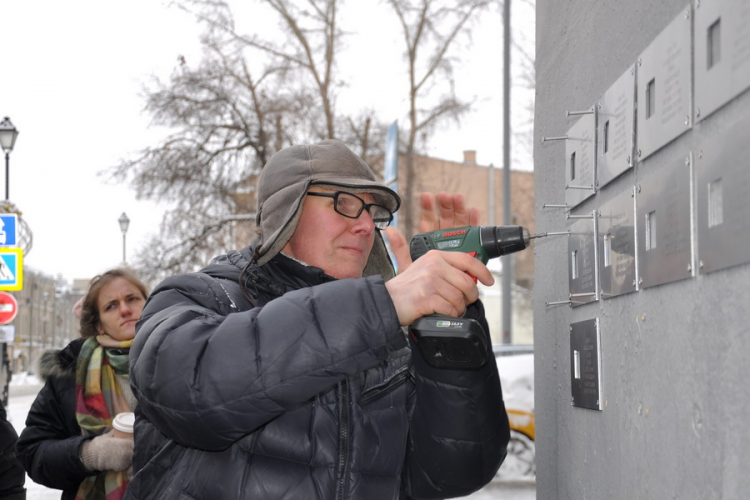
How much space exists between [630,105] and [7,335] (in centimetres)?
1302

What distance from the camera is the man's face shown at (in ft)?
8.77

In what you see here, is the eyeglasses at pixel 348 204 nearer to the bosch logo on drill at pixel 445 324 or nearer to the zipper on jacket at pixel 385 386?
the zipper on jacket at pixel 385 386

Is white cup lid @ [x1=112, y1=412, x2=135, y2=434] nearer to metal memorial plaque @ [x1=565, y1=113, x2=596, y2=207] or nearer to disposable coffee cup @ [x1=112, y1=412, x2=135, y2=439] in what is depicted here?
disposable coffee cup @ [x1=112, y1=412, x2=135, y2=439]

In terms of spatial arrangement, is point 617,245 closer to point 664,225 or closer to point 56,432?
point 664,225

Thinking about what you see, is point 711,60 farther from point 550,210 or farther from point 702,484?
point 550,210

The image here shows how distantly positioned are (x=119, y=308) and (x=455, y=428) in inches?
109

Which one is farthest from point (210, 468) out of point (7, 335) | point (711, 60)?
point (7, 335)

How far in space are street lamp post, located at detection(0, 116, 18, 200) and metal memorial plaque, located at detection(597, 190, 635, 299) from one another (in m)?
14.7

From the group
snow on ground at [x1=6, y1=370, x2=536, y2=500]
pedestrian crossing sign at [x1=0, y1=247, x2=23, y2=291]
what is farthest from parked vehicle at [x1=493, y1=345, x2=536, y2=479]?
pedestrian crossing sign at [x1=0, y1=247, x2=23, y2=291]

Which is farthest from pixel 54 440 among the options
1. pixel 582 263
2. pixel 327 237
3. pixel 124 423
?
pixel 582 263

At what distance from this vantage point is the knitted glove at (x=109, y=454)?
12.9ft

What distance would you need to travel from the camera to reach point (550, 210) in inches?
109

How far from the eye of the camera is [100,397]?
438 centimetres

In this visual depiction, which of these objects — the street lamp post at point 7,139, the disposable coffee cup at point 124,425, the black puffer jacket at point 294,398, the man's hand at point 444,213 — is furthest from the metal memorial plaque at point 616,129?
the street lamp post at point 7,139
